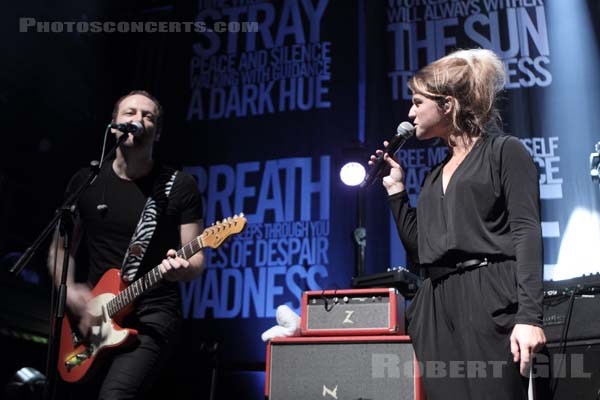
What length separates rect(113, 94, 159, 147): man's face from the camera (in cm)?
303

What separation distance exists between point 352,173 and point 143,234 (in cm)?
157

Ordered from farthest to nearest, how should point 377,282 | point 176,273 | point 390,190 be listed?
1. point 377,282
2. point 176,273
3. point 390,190

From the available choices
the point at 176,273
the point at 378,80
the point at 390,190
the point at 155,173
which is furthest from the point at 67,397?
the point at 378,80

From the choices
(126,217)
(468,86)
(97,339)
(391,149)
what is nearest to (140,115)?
(126,217)

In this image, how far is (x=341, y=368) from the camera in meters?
3.04

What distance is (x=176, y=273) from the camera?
269 cm

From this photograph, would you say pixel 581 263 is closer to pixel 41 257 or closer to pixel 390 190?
pixel 390 190

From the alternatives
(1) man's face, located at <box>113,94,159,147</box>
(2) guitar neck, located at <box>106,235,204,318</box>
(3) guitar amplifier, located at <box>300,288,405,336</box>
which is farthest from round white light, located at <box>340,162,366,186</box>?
(2) guitar neck, located at <box>106,235,204,318</box>

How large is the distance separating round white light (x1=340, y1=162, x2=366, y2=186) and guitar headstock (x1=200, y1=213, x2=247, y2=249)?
1.23 meters

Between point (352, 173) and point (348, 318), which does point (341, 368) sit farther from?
point (352, 173)

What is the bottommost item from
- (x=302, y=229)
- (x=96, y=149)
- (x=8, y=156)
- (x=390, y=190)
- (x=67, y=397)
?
(x=67, y=397)

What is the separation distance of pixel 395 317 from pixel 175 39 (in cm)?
326

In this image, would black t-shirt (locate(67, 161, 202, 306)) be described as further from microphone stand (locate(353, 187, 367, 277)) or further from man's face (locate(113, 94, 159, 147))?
microphone stand (locate(353, 187, 367, 277))

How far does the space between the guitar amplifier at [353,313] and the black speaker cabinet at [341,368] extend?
0.31ft
